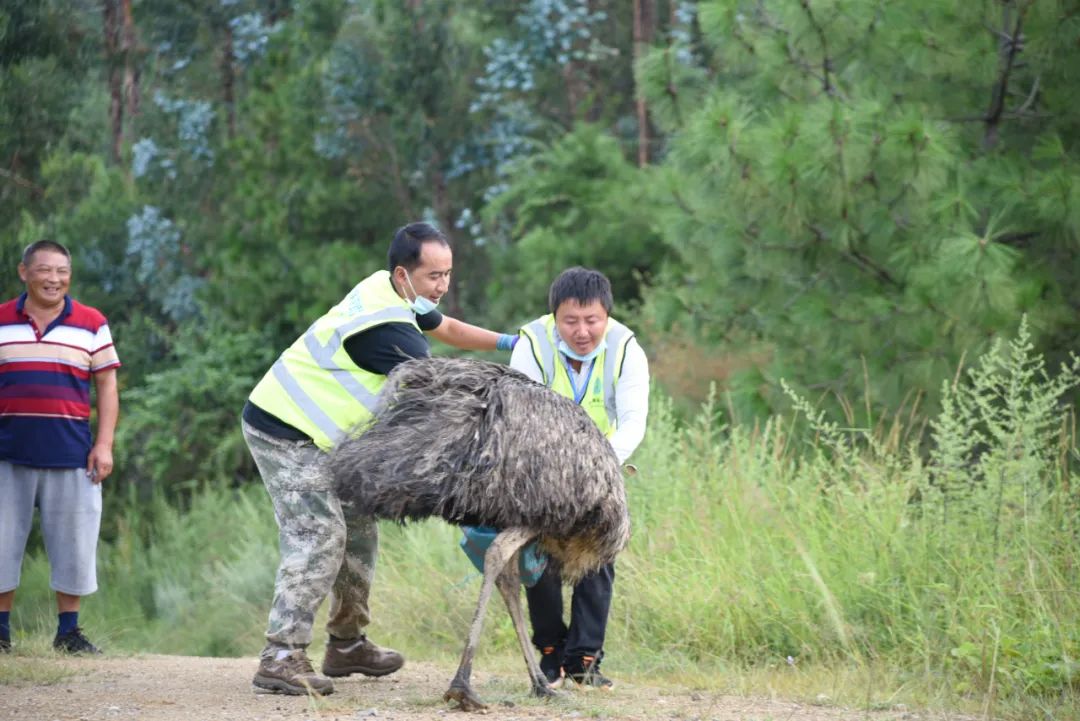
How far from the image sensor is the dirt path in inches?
220

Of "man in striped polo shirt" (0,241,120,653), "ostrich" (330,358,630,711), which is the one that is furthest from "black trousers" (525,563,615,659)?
"man in striped polo shirt" (0,241,120,653)

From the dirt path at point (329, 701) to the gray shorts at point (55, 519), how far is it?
0.60 metres

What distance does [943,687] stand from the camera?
632cm

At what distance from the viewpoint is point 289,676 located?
6.05 m

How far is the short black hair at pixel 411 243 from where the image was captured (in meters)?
5.98

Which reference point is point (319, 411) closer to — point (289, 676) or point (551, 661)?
point (289, 676)

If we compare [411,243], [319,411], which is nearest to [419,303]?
[411,243]

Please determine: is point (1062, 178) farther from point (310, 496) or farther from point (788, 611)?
point (310, 496)

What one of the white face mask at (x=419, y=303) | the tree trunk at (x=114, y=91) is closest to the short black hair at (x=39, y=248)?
the white face mask at (x=419, y=303)

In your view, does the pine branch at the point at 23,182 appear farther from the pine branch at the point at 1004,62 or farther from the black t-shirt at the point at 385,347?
the pine branch at the point at 1004,62

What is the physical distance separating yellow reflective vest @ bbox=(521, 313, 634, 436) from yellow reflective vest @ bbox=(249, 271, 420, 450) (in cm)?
58

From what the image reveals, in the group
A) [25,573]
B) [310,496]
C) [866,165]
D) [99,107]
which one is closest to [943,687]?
[310,496]

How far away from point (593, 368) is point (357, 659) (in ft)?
5.62

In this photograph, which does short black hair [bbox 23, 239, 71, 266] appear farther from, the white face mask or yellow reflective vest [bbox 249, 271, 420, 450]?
the white face mask
